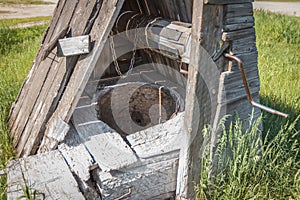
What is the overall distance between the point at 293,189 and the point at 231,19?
1267mm

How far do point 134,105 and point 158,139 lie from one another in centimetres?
100

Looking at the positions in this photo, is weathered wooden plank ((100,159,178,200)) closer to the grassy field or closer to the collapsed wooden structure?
the collapsed wooden structure

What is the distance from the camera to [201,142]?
2.05m

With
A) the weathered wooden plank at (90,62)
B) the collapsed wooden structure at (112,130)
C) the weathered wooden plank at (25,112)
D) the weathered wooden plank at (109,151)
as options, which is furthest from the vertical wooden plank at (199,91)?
the weathered wooden plank at (25,112)

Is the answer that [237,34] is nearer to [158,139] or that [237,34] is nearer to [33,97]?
[158,139]

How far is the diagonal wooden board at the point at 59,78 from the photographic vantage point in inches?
76.2

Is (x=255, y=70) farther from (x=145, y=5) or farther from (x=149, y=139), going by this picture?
(x=145, y=5)

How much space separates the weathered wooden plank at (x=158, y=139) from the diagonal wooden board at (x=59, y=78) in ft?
1.63

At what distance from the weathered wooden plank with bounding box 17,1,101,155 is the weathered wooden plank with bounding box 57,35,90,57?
3.6 inches

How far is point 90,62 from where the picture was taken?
1931 mm

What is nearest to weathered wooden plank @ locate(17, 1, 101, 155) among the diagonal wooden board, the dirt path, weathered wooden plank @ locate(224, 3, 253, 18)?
the diagonal wooden board

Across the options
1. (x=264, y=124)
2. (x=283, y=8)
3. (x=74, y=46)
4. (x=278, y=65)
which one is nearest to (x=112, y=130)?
(x=74, y=46)

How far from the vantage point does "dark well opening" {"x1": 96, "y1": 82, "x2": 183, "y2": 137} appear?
9.17 ft

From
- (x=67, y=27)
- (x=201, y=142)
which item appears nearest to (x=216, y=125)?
(x=201, y=142)
